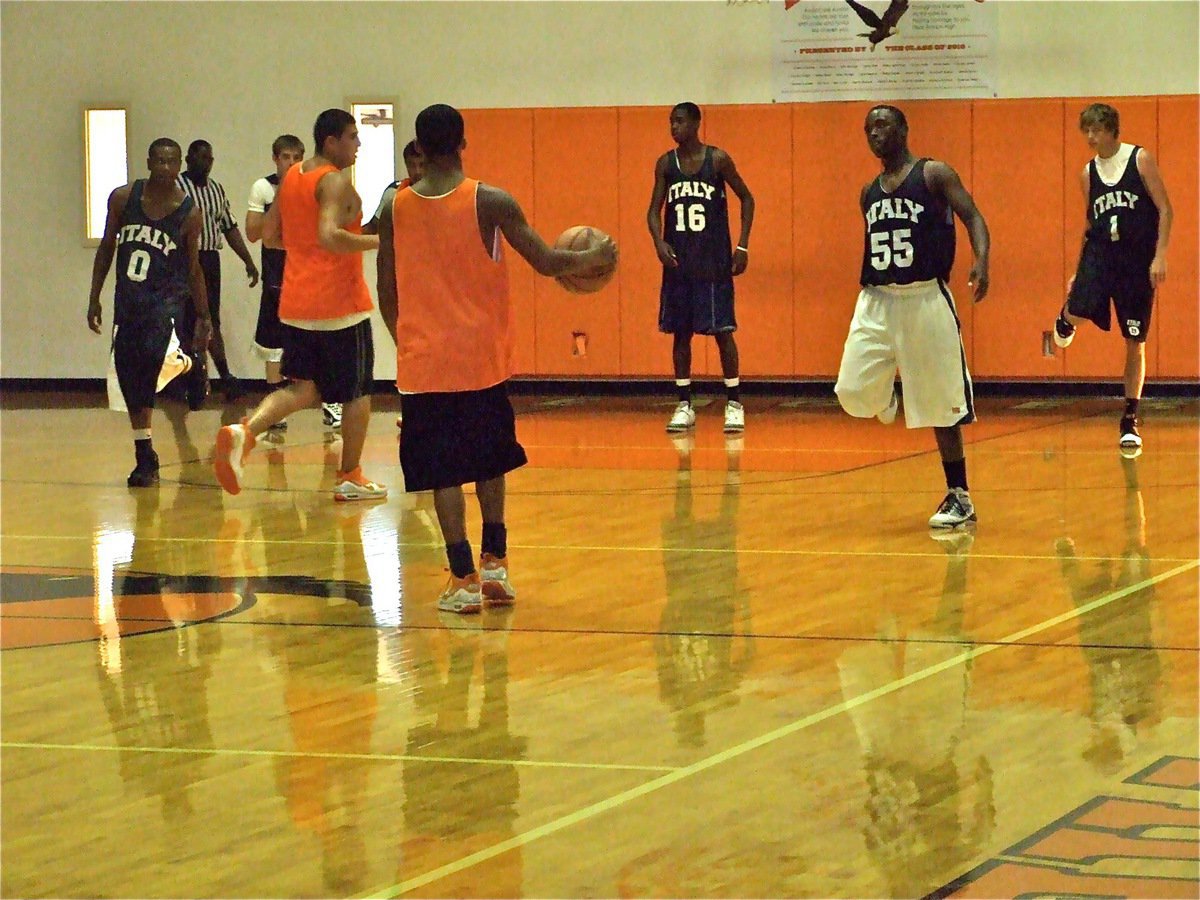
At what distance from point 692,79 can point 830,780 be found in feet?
37.4

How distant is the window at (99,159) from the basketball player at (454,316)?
10667 millimetres

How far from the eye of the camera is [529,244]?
6.21 meters

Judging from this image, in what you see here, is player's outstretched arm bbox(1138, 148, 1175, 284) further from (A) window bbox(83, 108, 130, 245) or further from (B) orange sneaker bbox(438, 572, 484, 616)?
(A) window bbox(83, 108, 130, 245)

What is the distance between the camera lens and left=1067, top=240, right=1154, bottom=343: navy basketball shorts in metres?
10.9

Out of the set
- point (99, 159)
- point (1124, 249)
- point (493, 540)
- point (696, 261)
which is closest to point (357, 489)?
point (493, 540)

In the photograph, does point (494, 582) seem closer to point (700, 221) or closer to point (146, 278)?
point (146, 278)

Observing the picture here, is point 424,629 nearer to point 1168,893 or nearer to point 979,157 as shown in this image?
point 1168,893

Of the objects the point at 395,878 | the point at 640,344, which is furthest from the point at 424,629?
the point at 640,344

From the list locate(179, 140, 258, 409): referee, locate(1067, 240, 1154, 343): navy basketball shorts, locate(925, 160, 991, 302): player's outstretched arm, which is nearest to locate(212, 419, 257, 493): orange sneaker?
locate(925, 160, 991, 302): player's outstretched arm

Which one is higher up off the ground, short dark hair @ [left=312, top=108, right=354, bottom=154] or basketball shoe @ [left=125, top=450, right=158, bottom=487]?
short dark hair @ [left=312, top=108, right=354, bottom=154]

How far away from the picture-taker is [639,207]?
15094mm

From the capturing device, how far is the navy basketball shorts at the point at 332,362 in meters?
9.26

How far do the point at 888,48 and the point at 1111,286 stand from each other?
430 centimetres

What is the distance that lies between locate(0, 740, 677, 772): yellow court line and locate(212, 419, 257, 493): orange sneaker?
3840 mm
